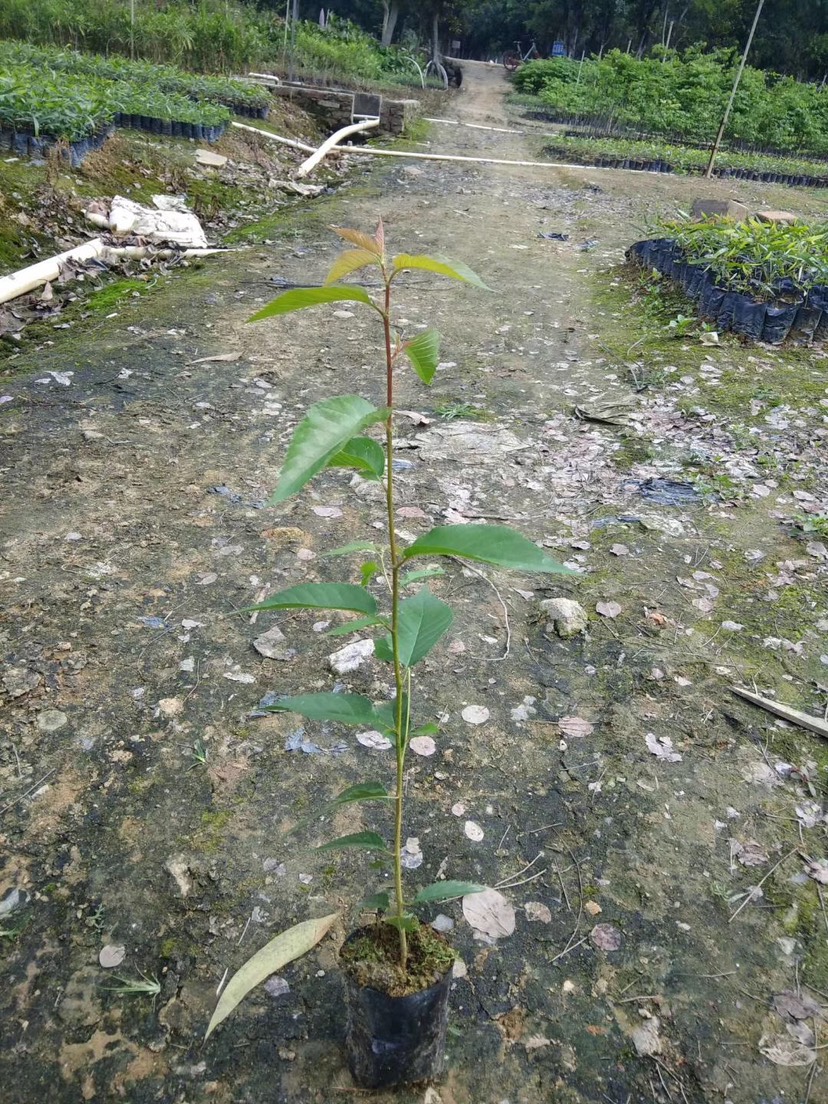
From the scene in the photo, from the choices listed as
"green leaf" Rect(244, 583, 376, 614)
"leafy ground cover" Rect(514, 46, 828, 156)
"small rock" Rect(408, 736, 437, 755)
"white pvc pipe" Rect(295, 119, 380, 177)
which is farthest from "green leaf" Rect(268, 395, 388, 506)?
"leafy ground cover" Rect(514, 46, 828, 156)

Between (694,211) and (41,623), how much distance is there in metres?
8.27

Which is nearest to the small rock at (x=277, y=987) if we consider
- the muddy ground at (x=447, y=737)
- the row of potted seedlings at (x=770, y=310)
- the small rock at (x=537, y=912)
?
the muddy ground at (x=447, y=737)

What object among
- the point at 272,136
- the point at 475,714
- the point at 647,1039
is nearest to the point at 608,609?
the point at 475,714

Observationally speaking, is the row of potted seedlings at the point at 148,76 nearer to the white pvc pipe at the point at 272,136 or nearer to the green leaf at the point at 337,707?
the white pvc pipe at the point at 272,136

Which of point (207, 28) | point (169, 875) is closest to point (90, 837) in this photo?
point (169, 875)

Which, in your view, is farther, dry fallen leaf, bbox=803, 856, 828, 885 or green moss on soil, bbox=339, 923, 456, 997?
dry fallen leaf, bbox=803, 856, 828, 885

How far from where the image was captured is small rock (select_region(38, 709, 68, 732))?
1981 millimetres

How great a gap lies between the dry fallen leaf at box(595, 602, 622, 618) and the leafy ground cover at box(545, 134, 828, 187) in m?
13.3

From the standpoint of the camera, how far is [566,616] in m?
2.48

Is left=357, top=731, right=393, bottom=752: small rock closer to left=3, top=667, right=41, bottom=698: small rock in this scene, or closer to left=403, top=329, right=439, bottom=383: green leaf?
left=3, top=667, right=41, bottom=698: small rock

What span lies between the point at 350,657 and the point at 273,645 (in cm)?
25

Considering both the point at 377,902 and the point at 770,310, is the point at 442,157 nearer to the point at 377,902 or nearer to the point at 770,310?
the point at 770,310

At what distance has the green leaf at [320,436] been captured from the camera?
0.75 m

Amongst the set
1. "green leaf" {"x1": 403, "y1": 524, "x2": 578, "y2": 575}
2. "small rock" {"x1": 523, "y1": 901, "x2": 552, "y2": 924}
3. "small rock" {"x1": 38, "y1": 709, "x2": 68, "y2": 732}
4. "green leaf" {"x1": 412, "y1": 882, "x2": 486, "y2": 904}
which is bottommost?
"small rock" {"x1": 38, "y1": 709, "x2": 68, "y2": 732}
